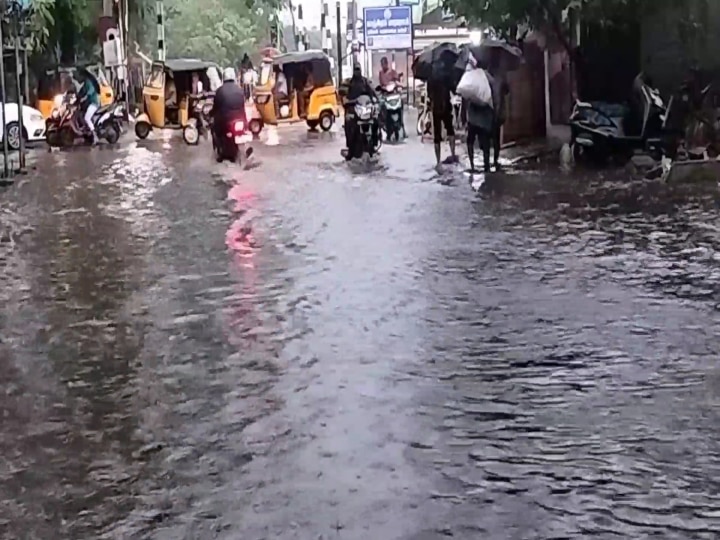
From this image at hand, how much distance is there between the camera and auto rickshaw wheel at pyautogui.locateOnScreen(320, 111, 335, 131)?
118 ft

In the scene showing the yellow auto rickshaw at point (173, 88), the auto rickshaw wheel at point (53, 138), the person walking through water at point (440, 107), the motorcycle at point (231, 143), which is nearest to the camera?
the person walking through water at point (440, 107)

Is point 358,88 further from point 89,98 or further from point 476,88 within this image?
point 89,98

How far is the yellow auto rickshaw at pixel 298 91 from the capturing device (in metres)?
36.1

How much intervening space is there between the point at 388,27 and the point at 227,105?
23259 mm

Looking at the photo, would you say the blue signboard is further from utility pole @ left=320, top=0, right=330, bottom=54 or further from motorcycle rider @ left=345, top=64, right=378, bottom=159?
motorcycle rider @ left=345, top=64, right=378, bottom=159

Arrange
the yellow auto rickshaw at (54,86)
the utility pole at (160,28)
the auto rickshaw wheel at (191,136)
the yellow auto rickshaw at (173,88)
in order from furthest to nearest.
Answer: the utility pole at (160,28) < the yellow auto rickshaw at (173,88) < the yellow auto rickshaw at (54,86) < the auto rickshaw wheel at (191,136)

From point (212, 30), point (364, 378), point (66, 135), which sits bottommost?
point (364, 378)

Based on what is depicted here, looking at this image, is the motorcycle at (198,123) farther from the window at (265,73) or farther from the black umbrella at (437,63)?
the black umbrella at (437,63)

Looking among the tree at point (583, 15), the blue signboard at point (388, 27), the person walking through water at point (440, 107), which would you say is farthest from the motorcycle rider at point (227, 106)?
the blue signboard at point (388, 27)

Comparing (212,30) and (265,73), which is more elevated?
(212,30)

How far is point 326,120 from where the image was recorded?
36.1m

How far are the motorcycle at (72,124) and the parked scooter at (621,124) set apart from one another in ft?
42.1

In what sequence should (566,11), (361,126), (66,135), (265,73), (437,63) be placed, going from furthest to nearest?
(265,73), (66,135), (361,126), (437,63), (566,11)

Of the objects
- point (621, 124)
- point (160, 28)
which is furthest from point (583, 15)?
point (160, 28)
